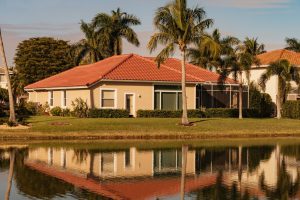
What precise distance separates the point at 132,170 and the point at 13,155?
7400 mm

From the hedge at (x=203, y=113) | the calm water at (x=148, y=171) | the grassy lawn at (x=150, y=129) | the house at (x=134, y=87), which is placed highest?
the house at (x=134, y=87)

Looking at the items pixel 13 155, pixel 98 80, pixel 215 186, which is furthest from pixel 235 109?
pixel 215 186

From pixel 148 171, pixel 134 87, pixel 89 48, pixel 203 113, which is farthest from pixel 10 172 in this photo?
pixel 89 48

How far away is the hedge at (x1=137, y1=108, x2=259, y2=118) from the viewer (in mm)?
52281

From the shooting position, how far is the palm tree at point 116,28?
71.6 m

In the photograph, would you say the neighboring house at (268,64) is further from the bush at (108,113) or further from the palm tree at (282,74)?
the bush at (108,113)

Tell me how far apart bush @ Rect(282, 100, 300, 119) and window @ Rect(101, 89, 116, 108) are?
63.6ft

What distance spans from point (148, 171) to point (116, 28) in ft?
164

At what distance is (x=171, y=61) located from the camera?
212 feet

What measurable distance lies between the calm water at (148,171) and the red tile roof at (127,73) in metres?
18.3

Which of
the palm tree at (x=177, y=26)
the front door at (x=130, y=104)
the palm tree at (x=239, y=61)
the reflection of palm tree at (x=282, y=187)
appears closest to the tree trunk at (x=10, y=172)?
the reflection of palm tree at (x=282, y=187)

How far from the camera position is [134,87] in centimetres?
5316

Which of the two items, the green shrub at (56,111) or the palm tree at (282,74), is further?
the palm tree at (282,74)

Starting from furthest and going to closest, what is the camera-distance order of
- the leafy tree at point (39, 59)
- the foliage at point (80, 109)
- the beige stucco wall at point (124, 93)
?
the leafy tree at point (39, 59) < the beige stucco wall at point (124, 93) < the foliage at point (80, 109)
